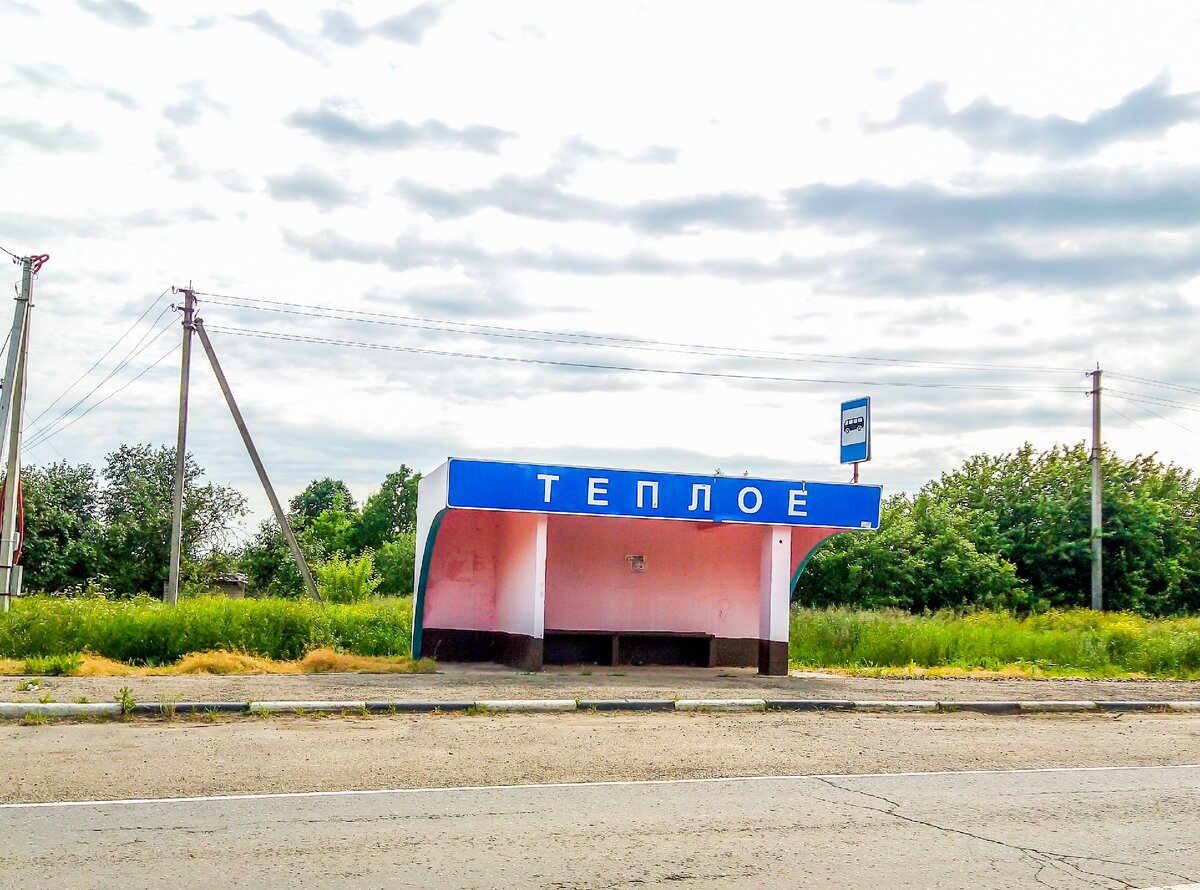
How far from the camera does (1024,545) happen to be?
40.7m

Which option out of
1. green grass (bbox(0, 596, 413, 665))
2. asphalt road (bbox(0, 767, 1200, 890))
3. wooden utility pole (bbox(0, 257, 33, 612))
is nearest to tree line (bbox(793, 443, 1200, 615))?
green grass (bbox(0, 596, 413, 665))

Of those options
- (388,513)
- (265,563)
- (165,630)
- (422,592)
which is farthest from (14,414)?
(388,513)

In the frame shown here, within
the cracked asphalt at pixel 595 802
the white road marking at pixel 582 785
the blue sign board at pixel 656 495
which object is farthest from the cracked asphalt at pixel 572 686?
the white road marking at pixel 582 785

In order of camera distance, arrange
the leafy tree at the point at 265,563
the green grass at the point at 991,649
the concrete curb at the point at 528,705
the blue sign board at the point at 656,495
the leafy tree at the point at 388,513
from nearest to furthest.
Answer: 1. the concrete curb at the point at 528,705
2. the blue sign board at the point at 656,495
3. the green grass at the point at 991,649
4. the leafy tree at the point at 265,563
5. the leafy tree at the point at 388,513

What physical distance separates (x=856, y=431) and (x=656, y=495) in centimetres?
585

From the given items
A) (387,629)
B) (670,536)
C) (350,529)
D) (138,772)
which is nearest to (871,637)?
(670,536)

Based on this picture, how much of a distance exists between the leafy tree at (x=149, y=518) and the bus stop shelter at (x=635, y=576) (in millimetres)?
24477

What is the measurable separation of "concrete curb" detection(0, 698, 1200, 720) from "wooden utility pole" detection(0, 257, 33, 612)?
10.4 metres

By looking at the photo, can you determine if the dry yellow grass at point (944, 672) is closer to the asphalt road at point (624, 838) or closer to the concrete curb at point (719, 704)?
the concrete curb at point (719, 704)

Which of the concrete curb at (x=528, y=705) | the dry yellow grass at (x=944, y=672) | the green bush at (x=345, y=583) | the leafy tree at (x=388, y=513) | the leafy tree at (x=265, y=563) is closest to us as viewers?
the concrete curb at (x=528, y=705)

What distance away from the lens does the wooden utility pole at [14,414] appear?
2158 centimetres

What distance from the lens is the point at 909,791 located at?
356 inches

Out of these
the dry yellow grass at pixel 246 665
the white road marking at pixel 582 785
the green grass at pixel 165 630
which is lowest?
the white road marking at pixel 582 785

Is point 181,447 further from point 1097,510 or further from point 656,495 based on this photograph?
point 1097,510
